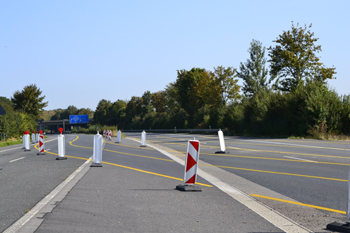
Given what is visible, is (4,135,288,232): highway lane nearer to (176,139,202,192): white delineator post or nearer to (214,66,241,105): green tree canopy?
(176,139,202,192): white delineator post

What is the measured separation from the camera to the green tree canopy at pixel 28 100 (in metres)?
71.1

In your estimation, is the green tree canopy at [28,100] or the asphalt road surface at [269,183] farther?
the green tree canopy at [28,100]

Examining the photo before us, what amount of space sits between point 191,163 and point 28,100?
69157mm

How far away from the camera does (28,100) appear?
71.1m

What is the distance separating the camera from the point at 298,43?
1559 inches

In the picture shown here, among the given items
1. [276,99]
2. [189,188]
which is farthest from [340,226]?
[276,99]

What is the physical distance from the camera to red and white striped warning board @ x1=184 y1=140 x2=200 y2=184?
8156 mm

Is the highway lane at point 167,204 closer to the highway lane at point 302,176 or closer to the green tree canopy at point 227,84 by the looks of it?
the highway lane at point 302,176

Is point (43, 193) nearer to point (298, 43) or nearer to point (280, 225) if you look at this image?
point (280, 225)

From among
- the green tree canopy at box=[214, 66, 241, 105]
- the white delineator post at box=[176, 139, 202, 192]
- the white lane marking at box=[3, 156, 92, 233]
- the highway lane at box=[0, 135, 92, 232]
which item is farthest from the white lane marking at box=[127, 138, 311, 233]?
the green tree canopy at box=[214, 66, 241, 105]

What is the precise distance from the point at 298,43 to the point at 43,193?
36728mm

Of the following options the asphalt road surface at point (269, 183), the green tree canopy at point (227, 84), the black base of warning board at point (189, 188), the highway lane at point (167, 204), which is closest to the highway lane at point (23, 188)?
the asphalt road surface at point (269, 183)

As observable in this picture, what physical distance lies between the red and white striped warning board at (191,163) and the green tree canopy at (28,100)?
6790 centimetres

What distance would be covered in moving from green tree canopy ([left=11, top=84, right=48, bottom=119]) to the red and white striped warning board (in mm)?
67904
